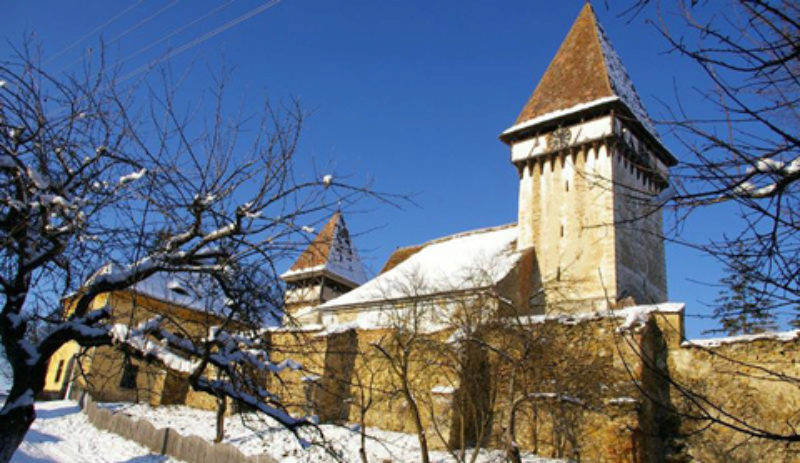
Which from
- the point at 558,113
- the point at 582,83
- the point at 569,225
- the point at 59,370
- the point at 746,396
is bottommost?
the point at 59,370

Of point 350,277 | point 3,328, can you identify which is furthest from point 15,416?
point 350,277

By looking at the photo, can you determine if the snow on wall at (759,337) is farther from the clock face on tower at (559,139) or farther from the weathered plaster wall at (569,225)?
the clock face on tower at (559,139)

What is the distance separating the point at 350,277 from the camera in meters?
36.7

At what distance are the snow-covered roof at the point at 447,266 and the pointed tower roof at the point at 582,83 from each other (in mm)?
4672

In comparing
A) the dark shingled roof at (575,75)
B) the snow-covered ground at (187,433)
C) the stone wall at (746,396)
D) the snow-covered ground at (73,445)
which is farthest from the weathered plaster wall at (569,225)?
the snow-covered ground at (73,445)

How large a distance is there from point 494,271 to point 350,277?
17107mm

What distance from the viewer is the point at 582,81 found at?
80.0ft

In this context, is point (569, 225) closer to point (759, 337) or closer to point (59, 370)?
point (759, 337)

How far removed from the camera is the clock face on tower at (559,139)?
75.8 feet

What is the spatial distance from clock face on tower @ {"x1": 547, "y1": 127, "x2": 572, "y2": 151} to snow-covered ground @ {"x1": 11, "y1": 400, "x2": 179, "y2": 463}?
1723cm

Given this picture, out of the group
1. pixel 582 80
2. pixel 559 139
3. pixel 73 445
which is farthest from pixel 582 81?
pixel 73 445

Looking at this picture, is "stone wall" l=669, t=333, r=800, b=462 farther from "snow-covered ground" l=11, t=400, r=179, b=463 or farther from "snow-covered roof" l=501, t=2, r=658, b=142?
"snow-covered ground" l=11, t=400, r=179, b=463

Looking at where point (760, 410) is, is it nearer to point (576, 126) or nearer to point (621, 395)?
point (621, 395)

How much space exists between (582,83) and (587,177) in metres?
5.85
